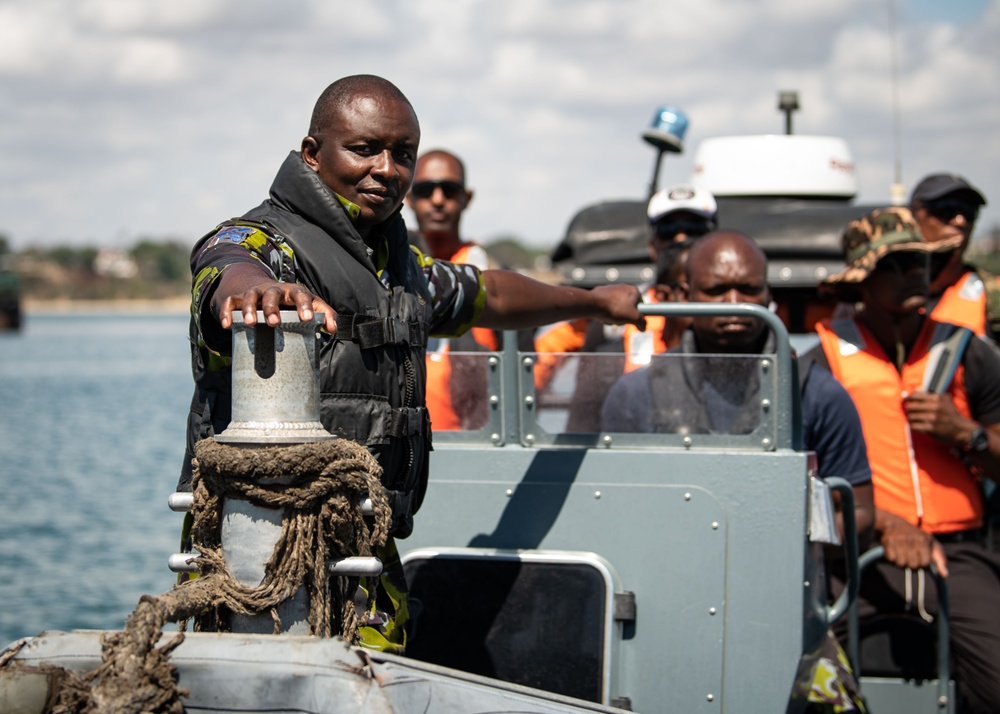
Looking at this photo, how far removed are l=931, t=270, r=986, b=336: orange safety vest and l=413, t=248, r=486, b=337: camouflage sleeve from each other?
276 centimetres

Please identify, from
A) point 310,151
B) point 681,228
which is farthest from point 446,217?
point 310,151

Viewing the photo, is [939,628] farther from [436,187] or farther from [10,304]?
[10,304]

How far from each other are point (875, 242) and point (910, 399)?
23.2 inches

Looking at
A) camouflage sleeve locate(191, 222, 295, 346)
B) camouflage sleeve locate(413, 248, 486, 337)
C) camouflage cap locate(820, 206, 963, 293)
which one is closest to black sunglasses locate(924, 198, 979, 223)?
camouflage cap locate(820, 206, 963, 293)

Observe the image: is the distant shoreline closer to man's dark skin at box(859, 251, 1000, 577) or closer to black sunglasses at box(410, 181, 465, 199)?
black sunglasses at box(410, 181, 465, 199)

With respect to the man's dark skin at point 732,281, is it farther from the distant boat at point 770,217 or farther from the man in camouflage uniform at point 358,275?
the distant boat at point 770,217

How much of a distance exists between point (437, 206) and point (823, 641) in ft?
10.1

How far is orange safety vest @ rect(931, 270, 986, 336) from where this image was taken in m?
5.24

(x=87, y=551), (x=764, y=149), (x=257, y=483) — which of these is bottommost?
(x=87, y=551)

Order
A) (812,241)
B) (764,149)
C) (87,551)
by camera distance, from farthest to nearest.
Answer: (87,551) → (764,149) → (812,241)

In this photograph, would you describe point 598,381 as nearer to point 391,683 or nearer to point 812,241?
point 391,683

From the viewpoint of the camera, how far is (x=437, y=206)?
19.8 ft

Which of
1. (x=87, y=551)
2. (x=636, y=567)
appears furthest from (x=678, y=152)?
(x=87, y=551)

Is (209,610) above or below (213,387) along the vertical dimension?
below
